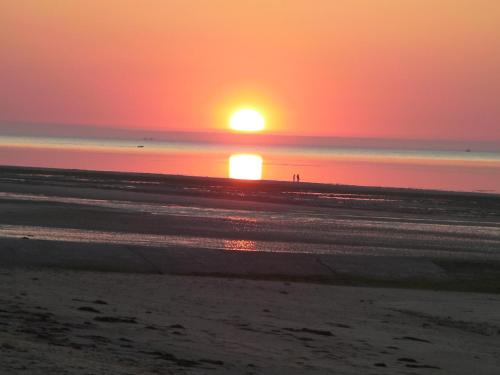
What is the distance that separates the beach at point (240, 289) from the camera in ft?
36.7

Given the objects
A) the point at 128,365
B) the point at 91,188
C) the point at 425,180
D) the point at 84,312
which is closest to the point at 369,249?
the point at 84,312

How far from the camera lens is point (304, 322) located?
14273mm

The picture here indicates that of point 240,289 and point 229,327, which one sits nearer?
point 229,327

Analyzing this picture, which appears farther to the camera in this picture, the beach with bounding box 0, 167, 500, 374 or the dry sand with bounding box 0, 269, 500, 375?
the beach with bounding box 0, 167, 500, 374

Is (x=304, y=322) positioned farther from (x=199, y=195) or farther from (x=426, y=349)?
(x=199, y=195)

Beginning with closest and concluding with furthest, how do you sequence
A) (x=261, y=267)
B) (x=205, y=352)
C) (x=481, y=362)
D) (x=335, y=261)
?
(x=205, y=352) < (x=481, y=362) < (x=261, y=267) < (x=335, y=261)

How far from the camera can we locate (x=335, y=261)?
2255 cm

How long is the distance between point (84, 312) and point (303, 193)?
4027 cm

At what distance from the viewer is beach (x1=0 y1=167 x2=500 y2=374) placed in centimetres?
1119

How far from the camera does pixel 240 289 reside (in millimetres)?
17781

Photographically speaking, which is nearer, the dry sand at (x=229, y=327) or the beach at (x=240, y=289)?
the dry sand at (x=229, y=327)

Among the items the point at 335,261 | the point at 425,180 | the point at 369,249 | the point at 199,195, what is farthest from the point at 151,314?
the point at 425,180

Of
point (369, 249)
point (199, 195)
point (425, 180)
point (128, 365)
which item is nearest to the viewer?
point (128, 365)

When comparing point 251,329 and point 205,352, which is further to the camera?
Answer: point 251,329
